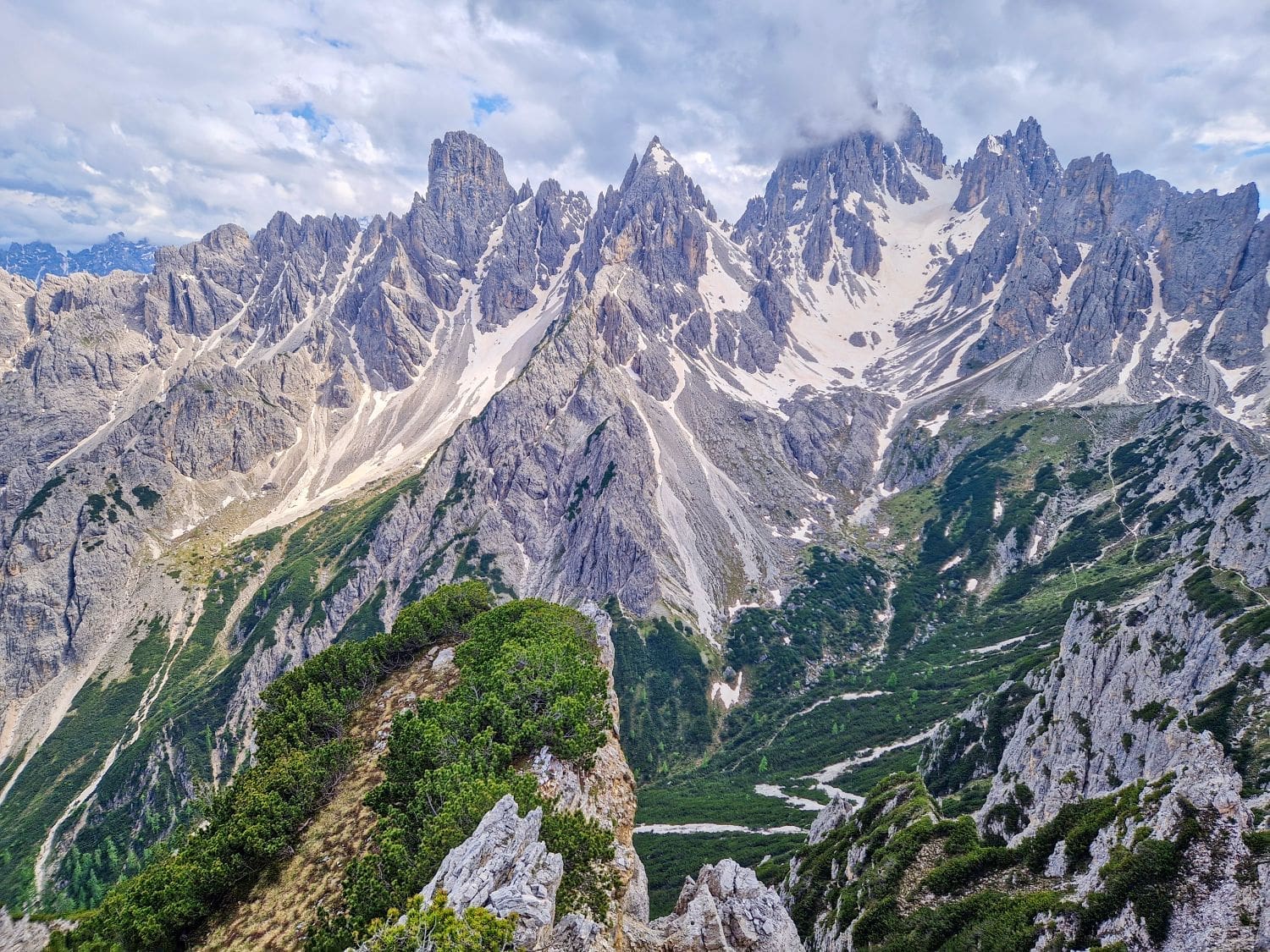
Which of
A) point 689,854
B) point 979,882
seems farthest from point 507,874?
point 689,854

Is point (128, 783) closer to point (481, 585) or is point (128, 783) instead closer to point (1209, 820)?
point (481, 585)

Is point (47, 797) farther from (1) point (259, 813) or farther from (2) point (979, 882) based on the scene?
(2) point (979, 882)

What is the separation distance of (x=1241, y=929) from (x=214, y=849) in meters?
51.4

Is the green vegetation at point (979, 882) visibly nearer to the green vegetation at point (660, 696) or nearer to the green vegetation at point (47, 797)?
the green vegetation at point (660, 696)

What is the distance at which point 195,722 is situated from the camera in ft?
625

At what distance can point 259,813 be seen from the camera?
40.8 m

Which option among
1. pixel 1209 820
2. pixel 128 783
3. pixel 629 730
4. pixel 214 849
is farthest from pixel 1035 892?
pixel 128 783

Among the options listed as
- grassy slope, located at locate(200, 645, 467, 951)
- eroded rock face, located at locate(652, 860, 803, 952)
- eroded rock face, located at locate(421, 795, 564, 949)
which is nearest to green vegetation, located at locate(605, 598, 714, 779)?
grassy slope, located at locate(200, 645, 467, 951)

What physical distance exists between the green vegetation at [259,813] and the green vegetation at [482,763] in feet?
19.3

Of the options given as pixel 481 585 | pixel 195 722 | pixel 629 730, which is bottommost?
pixel 629 730

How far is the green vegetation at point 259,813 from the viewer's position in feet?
115

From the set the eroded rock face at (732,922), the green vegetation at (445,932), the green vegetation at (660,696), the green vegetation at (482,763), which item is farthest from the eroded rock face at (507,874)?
the green vegetation at (660,696)

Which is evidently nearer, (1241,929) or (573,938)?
(1241,929)

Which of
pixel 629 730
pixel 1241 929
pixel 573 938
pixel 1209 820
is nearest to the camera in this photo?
pixel 1241 929
